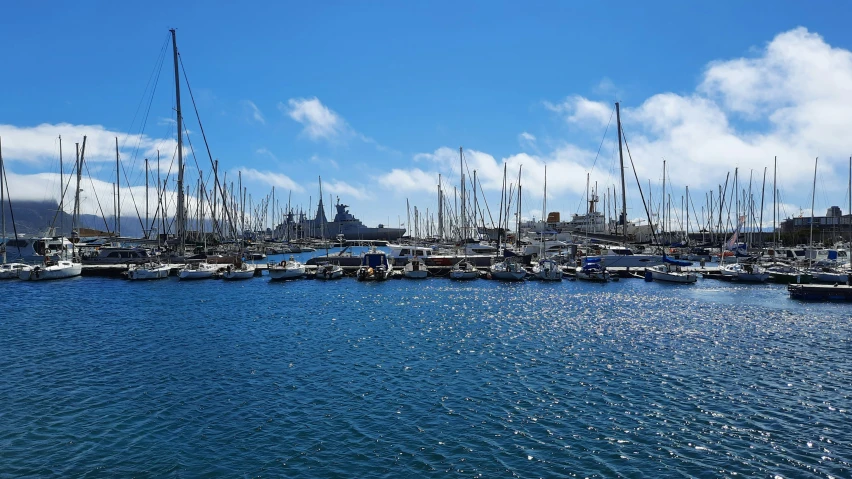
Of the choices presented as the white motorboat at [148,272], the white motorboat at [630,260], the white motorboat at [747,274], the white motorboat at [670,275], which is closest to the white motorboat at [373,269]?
Answer: the white motorboat at [148,272]

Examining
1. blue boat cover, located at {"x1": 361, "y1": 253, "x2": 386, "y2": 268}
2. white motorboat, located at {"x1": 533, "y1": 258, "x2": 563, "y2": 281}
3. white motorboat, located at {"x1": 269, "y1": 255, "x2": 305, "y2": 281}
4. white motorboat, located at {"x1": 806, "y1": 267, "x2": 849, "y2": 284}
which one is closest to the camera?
white motorboat, located at {"x1": 806, "y1": 267, "x2": 849, "y2": 284}

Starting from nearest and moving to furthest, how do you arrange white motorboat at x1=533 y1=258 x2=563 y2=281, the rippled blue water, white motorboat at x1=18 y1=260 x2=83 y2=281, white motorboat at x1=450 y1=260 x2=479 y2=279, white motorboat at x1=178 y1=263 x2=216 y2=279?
the rippled blue water
white motorboat at x1=18 y1=260 x2=83 y2=281
white motorboat at x1=178 y1=263 x2=216 y2=279
white motorboat at x1=533 y1=258 x2=563 y2=281
white motorboat at x1=450 y1=260 x2=479 y2=279

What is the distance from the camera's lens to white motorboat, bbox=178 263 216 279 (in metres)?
53.8

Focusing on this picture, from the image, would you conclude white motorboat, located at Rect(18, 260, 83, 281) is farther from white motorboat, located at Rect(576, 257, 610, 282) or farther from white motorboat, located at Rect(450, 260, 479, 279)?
white motorboat, located at Rect(576, 257, 610, 282)

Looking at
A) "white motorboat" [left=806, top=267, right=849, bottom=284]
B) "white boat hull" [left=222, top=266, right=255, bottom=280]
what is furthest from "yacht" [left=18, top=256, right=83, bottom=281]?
"white motorboat" [left=806, top=267, right=849, bottom=284]

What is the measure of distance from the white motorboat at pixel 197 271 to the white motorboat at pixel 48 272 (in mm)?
11602

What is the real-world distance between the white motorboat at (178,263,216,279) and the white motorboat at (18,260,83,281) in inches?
457

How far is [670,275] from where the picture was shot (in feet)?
171

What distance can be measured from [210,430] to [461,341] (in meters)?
14.0

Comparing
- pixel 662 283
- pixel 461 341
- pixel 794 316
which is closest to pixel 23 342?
pixel 461 341

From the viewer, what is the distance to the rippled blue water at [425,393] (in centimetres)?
1223

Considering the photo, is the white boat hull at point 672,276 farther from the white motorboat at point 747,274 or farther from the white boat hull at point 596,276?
the white boat hull at point 596,276

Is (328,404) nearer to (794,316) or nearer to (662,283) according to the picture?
(794,316)

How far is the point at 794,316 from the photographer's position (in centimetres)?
3262
